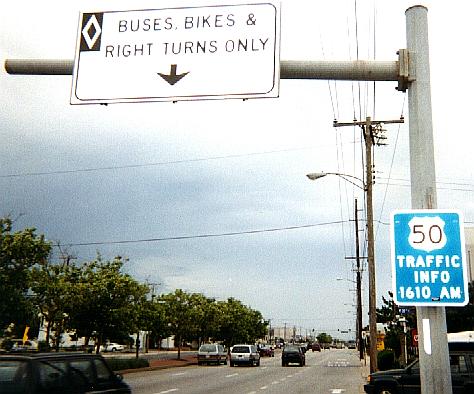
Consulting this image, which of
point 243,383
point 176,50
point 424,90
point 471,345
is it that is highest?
point 176,50

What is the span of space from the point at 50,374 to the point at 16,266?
21012 millimetres

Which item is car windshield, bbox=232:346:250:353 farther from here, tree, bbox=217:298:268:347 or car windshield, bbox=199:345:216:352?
tree, bbox=217:298:268:347

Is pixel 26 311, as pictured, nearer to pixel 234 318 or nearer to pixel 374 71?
pixel 374 71

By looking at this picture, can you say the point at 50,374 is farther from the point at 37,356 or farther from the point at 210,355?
the point at 210,355

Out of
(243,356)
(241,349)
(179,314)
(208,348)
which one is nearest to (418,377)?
(243,356)

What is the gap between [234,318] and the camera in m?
72.1

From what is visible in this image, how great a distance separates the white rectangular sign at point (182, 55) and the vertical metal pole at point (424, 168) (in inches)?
55.3

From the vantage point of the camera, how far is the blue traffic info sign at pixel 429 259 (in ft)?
15.5

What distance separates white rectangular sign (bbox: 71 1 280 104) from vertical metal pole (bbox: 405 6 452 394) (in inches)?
55.3

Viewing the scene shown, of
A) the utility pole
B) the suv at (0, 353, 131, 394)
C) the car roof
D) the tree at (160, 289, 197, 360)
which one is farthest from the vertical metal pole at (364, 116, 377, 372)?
the tree at (160, 289, 197, 360)

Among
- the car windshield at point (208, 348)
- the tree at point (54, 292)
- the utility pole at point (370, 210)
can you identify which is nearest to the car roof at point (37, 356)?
the utility pole at point (370, 210)

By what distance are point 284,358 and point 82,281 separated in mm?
21967

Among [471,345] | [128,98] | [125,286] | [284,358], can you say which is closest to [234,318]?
[284,358]

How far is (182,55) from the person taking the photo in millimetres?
6293
